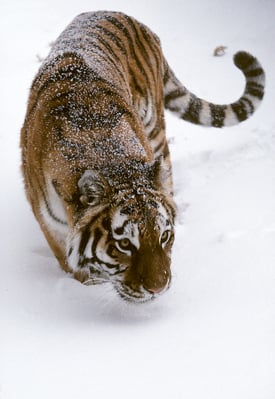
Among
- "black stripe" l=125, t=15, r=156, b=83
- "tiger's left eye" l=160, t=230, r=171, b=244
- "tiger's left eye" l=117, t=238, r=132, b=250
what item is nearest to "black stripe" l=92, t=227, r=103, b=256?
"tiger's left eye" l=117, t=238, r=132, b=250

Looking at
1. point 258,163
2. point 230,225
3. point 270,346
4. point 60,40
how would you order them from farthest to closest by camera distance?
point 258,163 → point 60,40 → point 230,225 → point 270,346

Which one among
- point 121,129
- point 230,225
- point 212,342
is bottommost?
point 230,225

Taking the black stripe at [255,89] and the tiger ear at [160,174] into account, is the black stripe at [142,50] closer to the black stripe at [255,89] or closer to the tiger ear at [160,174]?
the black stripe at [255,89]

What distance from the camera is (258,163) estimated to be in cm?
417

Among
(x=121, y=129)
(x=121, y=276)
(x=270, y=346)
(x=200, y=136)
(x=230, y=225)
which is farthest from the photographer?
(x=200, y=136)

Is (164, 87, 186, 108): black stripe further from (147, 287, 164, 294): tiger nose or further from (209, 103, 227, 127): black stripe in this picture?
(147, 287, 164, 294): tiger nose

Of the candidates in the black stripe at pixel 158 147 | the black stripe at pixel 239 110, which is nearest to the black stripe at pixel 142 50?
the black stripe at pixel 158 147

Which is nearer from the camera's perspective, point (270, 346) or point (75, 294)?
point (270, 346)

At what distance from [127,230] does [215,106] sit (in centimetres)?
210

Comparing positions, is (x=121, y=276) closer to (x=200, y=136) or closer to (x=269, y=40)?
(x=200, y=136)

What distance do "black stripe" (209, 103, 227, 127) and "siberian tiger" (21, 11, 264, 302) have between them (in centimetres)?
80

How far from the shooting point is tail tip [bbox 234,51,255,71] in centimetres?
404

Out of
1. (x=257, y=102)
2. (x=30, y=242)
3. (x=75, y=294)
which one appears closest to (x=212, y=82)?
(x=257, y=102)

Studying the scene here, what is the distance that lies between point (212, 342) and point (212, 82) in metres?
3.96
